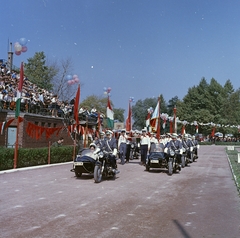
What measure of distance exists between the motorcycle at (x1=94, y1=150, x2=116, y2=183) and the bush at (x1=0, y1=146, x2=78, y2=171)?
4938 mm

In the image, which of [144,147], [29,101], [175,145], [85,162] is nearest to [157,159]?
[175,145]

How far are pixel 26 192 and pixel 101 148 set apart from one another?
4.28 meters

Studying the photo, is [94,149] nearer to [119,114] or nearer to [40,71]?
[40,71]

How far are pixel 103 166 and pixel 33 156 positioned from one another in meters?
6.27

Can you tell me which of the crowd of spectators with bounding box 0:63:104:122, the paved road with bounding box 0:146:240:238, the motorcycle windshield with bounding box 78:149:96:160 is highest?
the crowd of spectators with bounding box 0:63:104:122

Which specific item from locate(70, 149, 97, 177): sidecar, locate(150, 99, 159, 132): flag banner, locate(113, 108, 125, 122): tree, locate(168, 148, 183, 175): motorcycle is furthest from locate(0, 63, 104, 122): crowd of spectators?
locate(113, 108, 125, 122): tree

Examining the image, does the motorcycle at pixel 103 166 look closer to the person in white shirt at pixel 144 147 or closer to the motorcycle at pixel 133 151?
the person in white shirt at pixel 144 147

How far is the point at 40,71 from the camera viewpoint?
61062 millimetres

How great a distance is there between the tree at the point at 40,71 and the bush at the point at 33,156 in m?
36.4

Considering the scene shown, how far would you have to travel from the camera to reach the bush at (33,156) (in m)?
16.6

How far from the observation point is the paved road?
6.77 meters

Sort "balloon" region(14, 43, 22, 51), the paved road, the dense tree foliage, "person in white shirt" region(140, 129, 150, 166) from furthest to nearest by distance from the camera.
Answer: the dense tree foliage
"person in white shirt" region(140, 129, 150, 166)
"balloon" region(14, 43, 22, 51)
the paved road

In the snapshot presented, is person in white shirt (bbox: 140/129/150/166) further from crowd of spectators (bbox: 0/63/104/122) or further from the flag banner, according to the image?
crowd of spectators (bbox: 0/63/104/122)

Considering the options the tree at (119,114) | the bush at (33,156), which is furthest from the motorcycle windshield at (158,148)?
the tree at (119,114)
